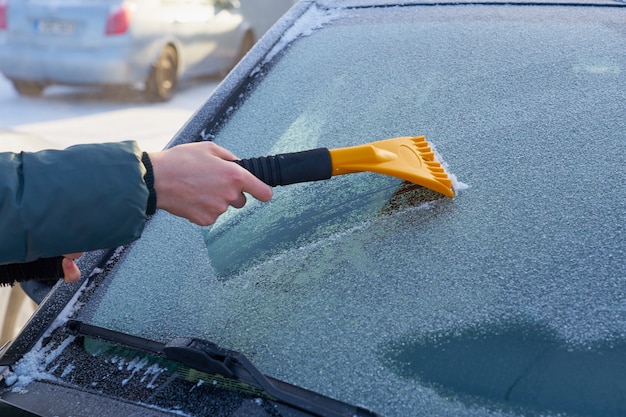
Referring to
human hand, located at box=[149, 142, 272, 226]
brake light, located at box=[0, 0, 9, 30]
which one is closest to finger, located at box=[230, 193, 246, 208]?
human hand, located at box=[149, 142, 272, 226]

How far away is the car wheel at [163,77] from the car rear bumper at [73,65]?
113 millimetres

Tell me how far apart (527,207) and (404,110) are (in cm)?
44

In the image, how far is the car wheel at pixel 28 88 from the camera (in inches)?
287

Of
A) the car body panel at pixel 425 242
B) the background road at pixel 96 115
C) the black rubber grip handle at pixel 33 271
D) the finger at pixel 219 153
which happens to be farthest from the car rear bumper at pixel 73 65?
the finger at pixel 219 153

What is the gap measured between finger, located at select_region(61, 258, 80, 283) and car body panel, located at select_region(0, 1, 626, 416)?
0.05 meters

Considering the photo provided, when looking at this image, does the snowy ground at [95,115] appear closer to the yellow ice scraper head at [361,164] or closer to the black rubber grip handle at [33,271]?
the black rubber grip handle at [33,271]

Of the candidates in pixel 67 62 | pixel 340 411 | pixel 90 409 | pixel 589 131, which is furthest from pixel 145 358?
pixel 67 62

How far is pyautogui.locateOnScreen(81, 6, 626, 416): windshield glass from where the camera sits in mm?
1084

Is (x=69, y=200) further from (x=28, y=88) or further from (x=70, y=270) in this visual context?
(x=28, y=88)

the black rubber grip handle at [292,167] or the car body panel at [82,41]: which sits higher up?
the black rubber grip handle at [292,167]

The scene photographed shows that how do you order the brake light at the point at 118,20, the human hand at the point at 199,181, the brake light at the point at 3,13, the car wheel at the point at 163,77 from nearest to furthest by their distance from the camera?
1. the human hand at the point at 199,181
2. the brake light at the point at 118,20
3. the brake light at the point at 3,13
4. the car wheel at the point at 163,77

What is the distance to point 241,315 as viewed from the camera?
1.26 meters

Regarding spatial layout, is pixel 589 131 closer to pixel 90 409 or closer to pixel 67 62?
pixel 90 409

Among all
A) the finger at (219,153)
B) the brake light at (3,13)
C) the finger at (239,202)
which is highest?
the finger at (219,153)
